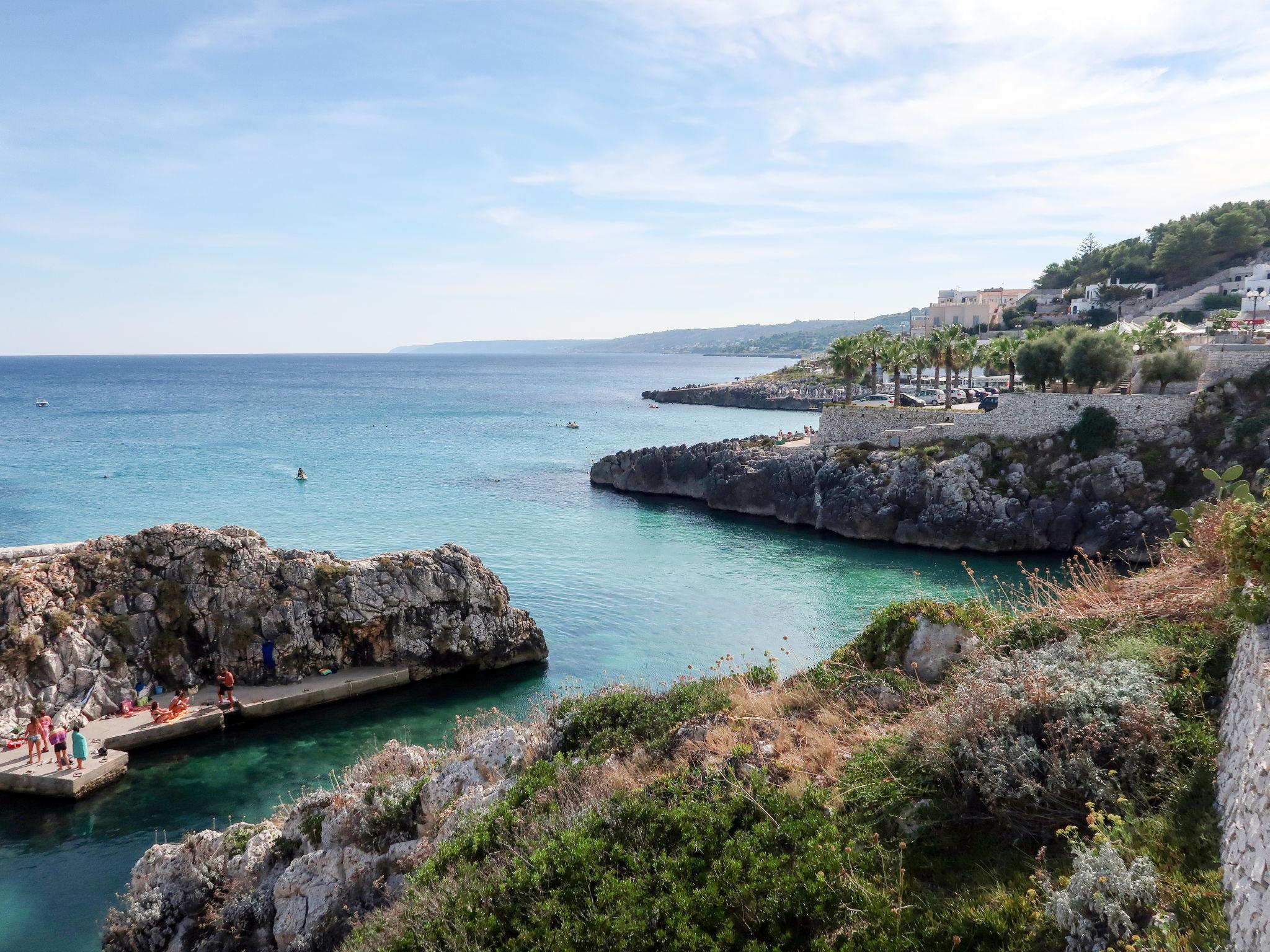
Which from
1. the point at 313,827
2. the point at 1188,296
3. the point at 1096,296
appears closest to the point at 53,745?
the point at 313,827

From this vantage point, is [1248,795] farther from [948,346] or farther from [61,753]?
[948,346]

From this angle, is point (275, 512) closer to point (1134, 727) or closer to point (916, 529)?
point (916, 529)

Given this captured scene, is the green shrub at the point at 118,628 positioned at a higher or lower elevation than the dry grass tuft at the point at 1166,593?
lower

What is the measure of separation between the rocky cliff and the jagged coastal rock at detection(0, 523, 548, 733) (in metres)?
23.8

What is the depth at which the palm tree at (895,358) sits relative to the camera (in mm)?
57031

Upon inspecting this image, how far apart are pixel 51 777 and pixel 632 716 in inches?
579

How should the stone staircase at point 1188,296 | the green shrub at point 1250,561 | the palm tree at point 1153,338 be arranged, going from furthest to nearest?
the stone staircase at point 1188,296 < the palm tree at point 1153,338 < the green shrub at point 1250,561

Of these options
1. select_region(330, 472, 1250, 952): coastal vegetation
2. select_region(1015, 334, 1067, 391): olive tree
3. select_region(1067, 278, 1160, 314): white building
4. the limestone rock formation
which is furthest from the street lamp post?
select_region(330, 472, 1250, 952): coastal vegetation

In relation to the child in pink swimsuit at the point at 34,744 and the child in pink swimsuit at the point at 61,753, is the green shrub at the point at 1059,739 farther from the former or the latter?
the child in pink swimsuit at the point at 34,744

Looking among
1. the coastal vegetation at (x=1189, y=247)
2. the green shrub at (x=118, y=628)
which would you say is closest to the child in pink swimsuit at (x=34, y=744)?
the green shrub at (x=118, y=628)

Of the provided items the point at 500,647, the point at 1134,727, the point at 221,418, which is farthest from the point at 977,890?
the point at 221,418

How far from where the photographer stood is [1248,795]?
18.7 ft

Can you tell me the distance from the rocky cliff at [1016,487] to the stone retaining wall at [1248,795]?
33720mm

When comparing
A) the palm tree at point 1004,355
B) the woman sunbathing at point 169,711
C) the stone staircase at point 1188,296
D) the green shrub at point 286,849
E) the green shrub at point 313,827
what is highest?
the stone staircase at point 1188,296
